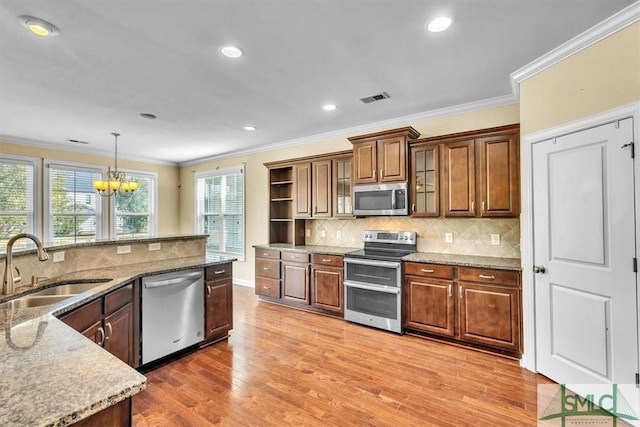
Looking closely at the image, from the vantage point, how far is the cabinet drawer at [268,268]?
4.71 metres

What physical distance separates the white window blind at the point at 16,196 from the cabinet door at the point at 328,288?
4.54 metres

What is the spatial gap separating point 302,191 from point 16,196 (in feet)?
15.2

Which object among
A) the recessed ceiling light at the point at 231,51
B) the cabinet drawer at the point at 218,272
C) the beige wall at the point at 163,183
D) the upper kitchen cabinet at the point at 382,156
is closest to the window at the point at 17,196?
the beige wall at the point at 163,183

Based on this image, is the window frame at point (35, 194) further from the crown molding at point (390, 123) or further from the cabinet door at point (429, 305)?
the cabinet door at point (429, 305)

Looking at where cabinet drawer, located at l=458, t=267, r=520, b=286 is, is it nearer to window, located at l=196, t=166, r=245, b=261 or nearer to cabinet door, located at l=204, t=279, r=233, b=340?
cabinet door, located at l=204, t=279, r=233, b=340

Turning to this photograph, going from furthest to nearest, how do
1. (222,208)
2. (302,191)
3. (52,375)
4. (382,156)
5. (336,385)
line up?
1. (222,208)
2. (302,191)
3. (382,156)
4. (336,385)
5. (52,375)

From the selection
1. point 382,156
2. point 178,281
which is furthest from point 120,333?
point 382,156

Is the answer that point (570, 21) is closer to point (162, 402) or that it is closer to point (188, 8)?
point (188, 8)

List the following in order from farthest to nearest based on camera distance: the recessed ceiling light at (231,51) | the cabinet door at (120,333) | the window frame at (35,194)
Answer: the window frame at (35,194) → the recessed ceiling light at (231,51) → the cabinet door at (120,333)

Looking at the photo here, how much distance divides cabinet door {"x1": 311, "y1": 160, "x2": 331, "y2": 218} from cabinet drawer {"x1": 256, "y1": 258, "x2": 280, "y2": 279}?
986mm

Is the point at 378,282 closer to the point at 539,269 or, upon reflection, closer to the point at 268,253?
the point at 539,269

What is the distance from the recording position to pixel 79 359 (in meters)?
1.03

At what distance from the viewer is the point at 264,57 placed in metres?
2.53

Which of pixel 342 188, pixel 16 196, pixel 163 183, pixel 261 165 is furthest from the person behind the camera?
pixel 163 183
